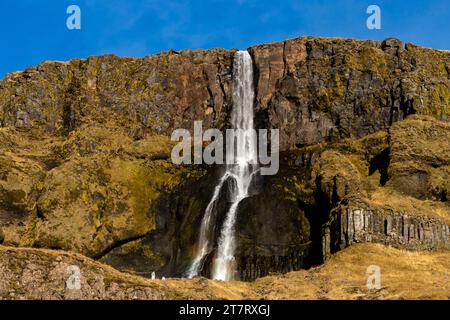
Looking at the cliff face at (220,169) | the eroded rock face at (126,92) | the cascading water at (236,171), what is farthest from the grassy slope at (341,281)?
the eroded rock face at (126,92)

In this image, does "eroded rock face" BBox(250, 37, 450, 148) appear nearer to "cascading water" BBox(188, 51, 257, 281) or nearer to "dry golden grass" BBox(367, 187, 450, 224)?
"cascading water" BBox(188, 51, 257, 281)

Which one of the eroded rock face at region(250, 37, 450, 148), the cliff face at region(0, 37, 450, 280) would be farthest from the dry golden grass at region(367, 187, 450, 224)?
the eroded rock face at region(250, 37, 450, 148)

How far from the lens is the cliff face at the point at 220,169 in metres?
112

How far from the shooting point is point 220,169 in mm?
137125

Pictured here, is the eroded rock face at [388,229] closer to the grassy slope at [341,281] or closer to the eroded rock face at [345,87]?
the grassy slope at [341,281]

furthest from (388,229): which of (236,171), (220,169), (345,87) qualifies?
(345,87)

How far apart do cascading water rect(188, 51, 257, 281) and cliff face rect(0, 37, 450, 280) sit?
1.54 m

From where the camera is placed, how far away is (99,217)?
126 meters

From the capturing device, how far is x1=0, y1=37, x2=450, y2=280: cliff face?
112m
